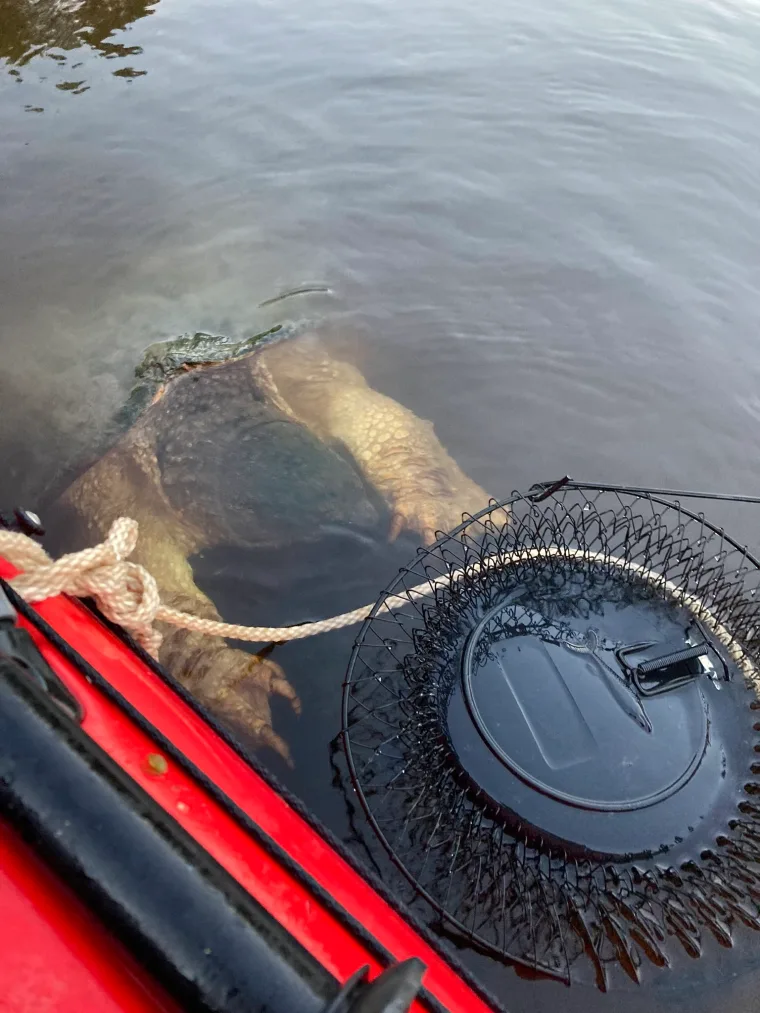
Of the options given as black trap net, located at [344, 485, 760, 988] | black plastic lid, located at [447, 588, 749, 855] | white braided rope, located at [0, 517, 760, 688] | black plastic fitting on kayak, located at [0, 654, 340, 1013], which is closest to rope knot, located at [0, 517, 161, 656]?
white braided rope, located at [0, 517, 760, 688]

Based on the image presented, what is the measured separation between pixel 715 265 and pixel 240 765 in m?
5.91

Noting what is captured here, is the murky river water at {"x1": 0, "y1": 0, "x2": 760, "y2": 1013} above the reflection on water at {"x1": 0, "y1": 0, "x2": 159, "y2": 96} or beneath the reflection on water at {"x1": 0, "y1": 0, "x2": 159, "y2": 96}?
beneath

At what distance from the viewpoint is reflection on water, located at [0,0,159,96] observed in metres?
7.87

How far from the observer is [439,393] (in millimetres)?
4941

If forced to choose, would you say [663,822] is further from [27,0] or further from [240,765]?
[27,0]

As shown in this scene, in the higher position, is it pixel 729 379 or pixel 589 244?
pixel 589 244

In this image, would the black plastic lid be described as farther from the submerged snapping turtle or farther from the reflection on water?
Result: the reflection on water

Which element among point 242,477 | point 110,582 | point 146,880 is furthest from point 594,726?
point 242,477

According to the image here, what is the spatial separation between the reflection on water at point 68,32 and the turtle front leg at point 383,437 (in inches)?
200

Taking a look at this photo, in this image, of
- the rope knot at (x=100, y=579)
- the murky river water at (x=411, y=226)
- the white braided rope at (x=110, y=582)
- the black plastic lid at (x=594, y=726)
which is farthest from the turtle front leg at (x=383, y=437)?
the rope knot at (x=100, y=579)

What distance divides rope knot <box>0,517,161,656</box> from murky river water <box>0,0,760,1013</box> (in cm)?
157

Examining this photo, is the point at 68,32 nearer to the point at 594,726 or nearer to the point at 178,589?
the point at 178,589

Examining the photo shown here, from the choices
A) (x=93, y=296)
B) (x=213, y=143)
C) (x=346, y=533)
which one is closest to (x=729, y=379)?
(x=346, y=533)

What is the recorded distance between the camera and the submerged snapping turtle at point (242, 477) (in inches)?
145
